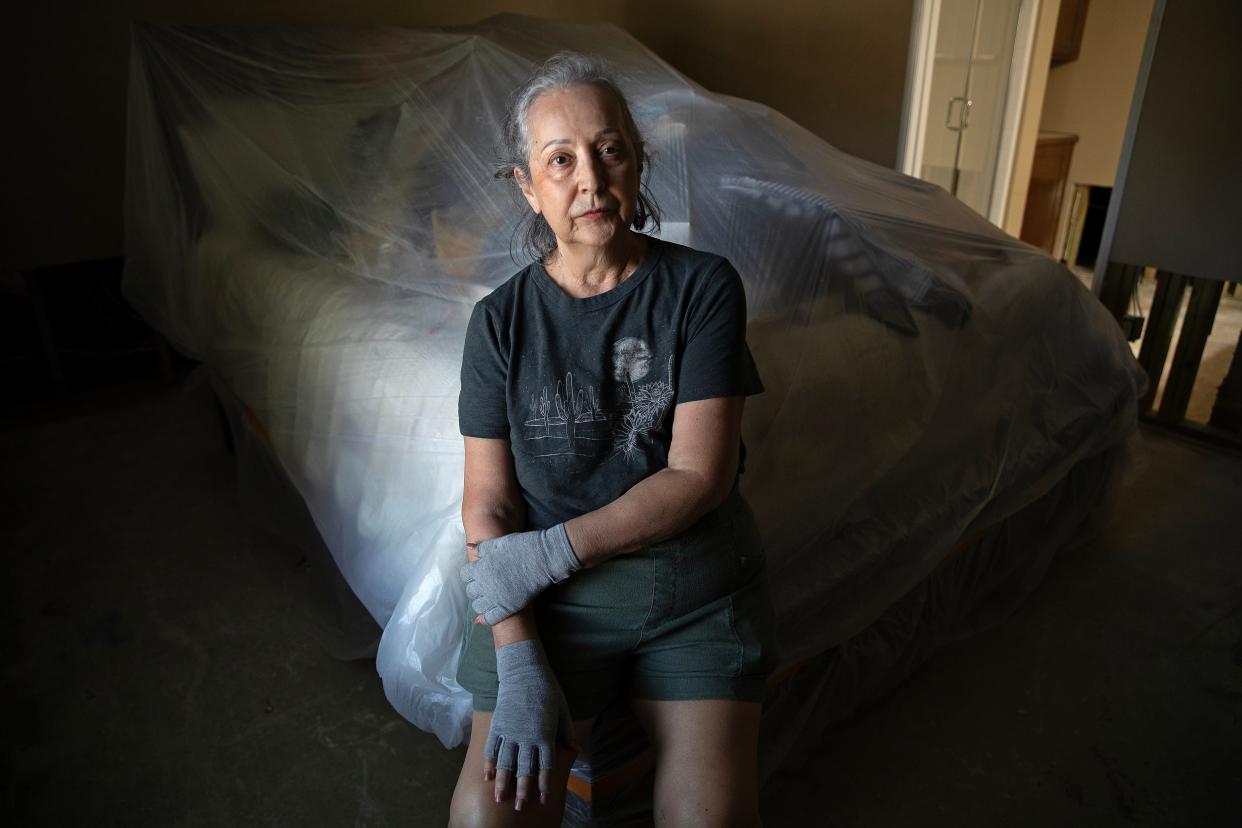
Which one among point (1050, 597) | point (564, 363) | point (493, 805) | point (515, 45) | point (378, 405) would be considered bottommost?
point (1050, 597)

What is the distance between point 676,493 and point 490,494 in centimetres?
24

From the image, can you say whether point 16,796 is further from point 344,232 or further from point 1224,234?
point 1224,234

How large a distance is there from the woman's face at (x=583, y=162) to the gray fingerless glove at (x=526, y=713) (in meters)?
0.49

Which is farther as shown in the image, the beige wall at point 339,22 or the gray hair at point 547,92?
the beige wall at point 339,22

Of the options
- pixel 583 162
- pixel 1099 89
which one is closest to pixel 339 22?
pixel 583 162

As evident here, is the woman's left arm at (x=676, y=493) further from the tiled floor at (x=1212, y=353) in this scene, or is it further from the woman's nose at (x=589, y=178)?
the tiled floor at (x=1212, y=353)

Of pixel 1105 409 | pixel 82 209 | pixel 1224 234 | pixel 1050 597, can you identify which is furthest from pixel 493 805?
pixel 82 209

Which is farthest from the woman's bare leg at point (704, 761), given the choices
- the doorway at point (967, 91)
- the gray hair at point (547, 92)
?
the doorway at point (967, 91)

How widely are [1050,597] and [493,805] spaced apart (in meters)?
1.49

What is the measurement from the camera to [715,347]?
0.94 m

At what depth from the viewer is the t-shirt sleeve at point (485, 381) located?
0.99 m

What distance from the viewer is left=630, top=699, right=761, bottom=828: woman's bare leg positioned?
0.87m

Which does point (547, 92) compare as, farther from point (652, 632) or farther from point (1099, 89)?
point (1099, 89)

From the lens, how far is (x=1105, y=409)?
1.81m
